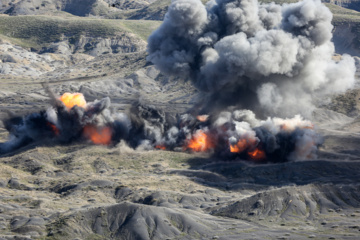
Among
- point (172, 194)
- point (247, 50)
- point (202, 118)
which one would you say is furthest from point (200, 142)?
point (172, 194)

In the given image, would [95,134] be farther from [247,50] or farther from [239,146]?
[247,50]

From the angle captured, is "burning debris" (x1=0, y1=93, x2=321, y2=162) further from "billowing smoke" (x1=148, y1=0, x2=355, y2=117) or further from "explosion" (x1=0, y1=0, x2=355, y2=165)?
"billowing smoke" (x1=148, y1=0, x2=355, y2=117)

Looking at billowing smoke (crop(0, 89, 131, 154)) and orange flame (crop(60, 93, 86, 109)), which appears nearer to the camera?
billowing smoke (crop(0, 89, 131, 154))

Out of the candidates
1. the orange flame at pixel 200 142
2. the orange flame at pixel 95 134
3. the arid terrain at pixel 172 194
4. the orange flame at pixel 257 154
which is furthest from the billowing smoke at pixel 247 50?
the orange flame at pixel 95 134

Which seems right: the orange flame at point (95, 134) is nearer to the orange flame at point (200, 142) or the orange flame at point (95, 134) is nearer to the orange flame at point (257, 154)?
the orange flame at point (200, 142)

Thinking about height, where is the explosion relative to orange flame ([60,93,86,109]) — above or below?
above

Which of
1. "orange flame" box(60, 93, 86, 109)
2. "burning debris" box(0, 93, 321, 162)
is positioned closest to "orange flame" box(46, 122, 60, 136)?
"burning debris" box(0, 93, 321, 162)

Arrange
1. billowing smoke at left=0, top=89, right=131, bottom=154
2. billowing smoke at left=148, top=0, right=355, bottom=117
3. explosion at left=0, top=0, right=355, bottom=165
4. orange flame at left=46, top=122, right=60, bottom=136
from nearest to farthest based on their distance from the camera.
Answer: explosion at left=0, top=0, right=355, bottom=165 → billowing smoke at left=148, top=0, right=355, bottom=117 → billowing smoke at left=0, top=89, right=131, bottom=154 → orange flame at left=46, top=122, right=60, bottom=136
